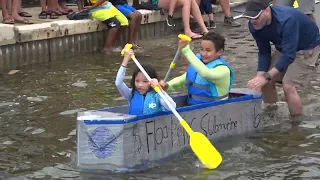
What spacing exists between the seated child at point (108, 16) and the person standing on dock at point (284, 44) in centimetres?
409

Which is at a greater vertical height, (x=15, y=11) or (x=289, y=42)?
(x=289, y=42)

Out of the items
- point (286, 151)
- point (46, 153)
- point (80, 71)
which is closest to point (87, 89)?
point (80, 71)

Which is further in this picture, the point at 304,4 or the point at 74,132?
the point at 304,4

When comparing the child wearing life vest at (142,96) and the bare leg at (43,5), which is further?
the bare leg at (43,5)

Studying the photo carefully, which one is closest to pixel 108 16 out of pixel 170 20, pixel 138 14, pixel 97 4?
pixel 97 4

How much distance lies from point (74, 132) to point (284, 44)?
2301mm

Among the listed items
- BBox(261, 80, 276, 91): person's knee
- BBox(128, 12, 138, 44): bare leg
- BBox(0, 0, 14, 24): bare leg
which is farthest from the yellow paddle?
BBox(128, 12, 138, 44): bare leg

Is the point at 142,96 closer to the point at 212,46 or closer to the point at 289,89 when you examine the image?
the point at 212,46

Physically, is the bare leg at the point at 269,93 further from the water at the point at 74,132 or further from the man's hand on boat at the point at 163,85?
the man's hand on boat at the point at 163,85

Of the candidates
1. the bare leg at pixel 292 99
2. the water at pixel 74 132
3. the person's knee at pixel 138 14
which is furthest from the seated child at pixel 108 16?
the bare leg at pixel 292 99

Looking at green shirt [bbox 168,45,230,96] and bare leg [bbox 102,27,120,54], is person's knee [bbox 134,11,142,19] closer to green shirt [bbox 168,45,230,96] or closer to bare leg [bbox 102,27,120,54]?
bare leg [bbox 102,27,120,54]

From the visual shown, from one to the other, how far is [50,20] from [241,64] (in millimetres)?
3225

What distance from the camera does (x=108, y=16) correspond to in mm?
11172

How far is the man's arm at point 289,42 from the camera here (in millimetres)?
6824
